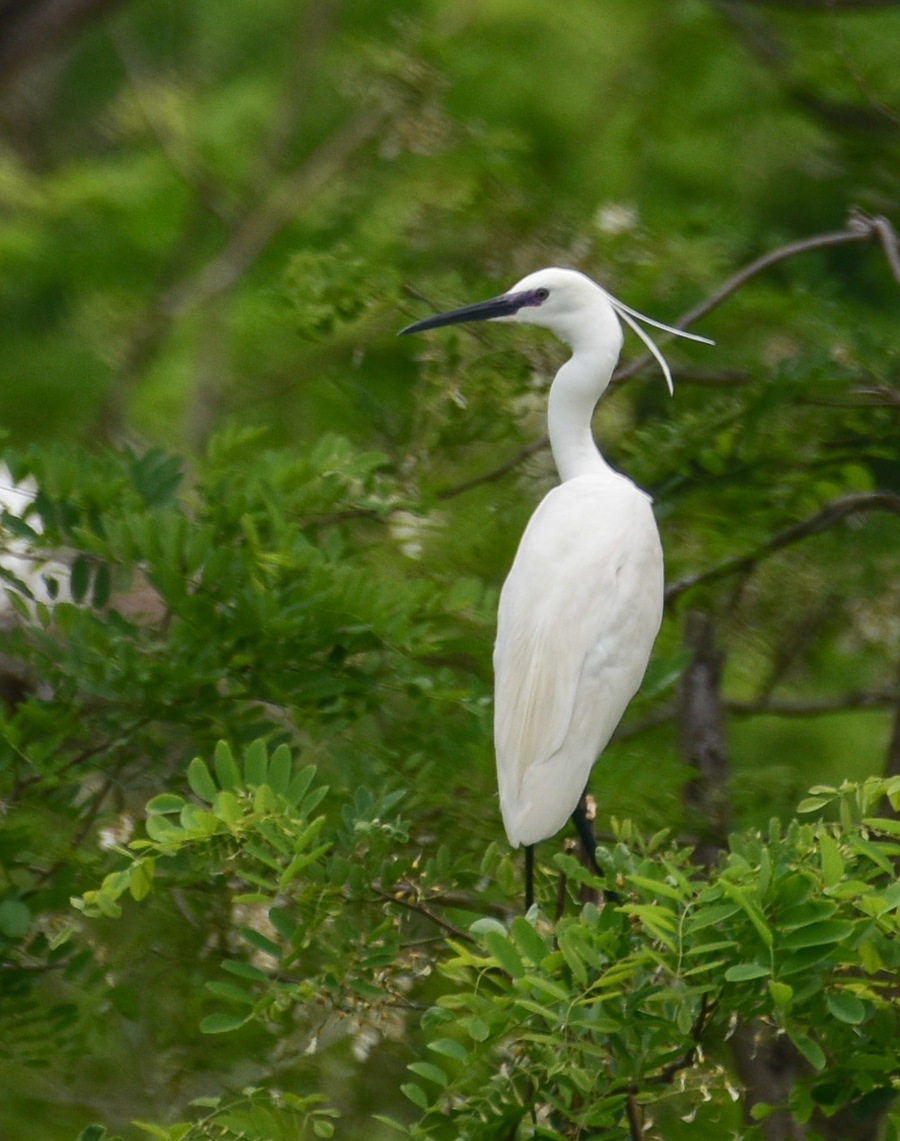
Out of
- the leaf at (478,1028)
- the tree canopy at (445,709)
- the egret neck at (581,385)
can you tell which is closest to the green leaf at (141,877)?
the tree canopy at (445,709)

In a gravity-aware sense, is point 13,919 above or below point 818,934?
below

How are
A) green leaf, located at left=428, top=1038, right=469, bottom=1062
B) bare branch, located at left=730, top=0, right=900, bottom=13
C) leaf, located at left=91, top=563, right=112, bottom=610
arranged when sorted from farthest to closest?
bare branch, located at left=730, top=0, right=900, bottom=13, leaf, located at left=91, top=563, right=112, bottom=610, green leaf, located at left=428, top=1038, right=469, bottom=1062

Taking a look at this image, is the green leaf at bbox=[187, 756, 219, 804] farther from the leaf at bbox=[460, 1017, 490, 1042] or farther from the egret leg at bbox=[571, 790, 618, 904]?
the egret leg at bbox=[571, 790, 618, 904]

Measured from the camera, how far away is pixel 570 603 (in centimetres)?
212

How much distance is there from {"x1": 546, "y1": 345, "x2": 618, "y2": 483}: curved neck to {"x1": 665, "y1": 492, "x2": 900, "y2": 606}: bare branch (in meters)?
0.41

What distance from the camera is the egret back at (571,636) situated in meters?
2.00

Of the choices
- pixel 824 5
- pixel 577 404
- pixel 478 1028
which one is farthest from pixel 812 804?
pixel 824 5

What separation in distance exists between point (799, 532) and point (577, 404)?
59 cm

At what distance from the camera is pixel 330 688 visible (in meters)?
2.26

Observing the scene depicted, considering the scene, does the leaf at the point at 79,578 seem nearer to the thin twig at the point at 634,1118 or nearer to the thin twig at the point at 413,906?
the thin twig at the point at 413,906

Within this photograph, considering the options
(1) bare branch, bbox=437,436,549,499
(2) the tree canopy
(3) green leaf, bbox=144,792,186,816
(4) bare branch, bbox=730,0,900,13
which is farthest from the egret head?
(4) bare branch, bbox=730,0,900,13

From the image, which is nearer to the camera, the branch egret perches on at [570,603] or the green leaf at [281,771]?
the green leaf at [281,771]

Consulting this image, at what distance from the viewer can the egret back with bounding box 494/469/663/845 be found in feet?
6.57

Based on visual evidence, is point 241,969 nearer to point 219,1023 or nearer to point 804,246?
point 219,1023
